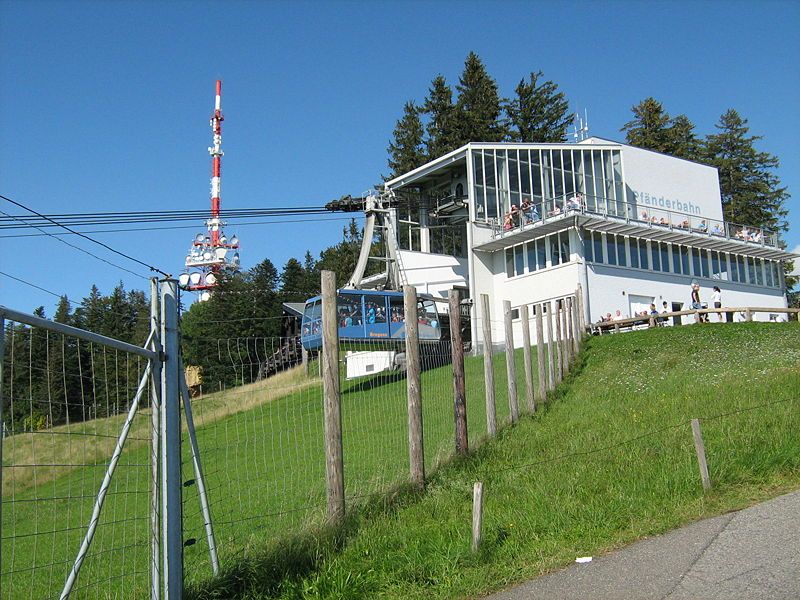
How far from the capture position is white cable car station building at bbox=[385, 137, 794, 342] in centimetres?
3797

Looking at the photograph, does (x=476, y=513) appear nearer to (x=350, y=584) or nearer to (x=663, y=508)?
(x=350, y=584)

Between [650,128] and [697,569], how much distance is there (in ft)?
209

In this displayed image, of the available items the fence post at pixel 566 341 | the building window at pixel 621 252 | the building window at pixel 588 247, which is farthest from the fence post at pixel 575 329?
the building window at pixel 621 252

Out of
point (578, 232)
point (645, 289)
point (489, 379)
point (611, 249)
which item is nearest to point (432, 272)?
point (578, 232)

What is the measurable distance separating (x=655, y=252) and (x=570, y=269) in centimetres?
639

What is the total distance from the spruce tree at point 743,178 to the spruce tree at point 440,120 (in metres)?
20.8

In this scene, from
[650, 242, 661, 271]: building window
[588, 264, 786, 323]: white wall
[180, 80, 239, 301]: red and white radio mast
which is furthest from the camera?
[180, 80, 239, 301]: red and white radio mast

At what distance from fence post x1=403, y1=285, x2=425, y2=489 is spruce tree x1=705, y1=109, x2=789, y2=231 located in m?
59.9

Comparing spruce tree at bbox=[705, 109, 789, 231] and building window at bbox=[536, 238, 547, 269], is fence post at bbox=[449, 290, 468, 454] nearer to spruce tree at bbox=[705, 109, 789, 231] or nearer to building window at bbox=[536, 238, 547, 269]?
building window at bbox=[536, 238, 547, 269]

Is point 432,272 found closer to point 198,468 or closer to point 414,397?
point 414,397

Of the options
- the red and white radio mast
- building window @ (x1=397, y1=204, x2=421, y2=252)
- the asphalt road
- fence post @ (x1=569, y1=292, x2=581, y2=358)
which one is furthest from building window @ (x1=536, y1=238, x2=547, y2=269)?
the red and white radio mast

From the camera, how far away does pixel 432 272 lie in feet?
143

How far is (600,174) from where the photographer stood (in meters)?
44.8

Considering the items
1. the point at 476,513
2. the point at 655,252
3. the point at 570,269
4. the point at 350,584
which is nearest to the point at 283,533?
the point at 350,584
